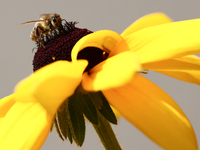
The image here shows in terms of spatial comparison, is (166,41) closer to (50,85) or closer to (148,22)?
(50,85)

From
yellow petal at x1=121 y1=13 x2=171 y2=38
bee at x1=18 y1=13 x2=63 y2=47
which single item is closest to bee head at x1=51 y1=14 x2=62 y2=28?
bee at x1=18 y1=13 x2=63 y2=47

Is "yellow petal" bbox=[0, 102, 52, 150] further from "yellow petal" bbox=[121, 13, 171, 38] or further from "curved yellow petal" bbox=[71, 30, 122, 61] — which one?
"yellow petal" bbox=[121, 13, 171, 38]

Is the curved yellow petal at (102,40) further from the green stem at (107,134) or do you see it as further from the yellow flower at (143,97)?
the green stem at (107,134)

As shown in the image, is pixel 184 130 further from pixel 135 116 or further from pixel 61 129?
pixel 61 129

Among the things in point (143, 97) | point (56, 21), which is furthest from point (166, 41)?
point (56, 21)

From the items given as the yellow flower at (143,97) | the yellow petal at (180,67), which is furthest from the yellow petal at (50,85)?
the yellow petal at (180,67)

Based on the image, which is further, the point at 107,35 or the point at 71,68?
the point at 107,35

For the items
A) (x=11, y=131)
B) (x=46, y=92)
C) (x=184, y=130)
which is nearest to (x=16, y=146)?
(x=11, y=131)
